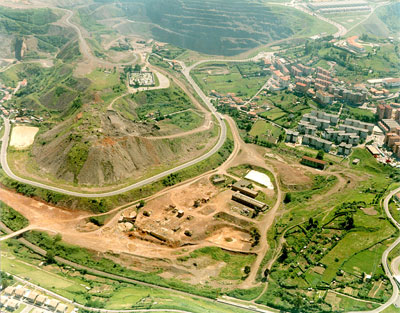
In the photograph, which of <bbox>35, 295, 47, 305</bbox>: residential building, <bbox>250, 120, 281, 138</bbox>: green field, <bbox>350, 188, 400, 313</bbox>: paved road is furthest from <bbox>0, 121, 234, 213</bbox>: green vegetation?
<bbox>350, 188, 400, 313</bbox>: paved road

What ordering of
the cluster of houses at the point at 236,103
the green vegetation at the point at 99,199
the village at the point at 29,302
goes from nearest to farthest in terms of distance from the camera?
the village at the point at 29,302 → the green vegetation at the point at 99,199 → the cluster of houses at the point at 236,103

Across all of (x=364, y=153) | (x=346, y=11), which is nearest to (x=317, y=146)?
(x=364, y=153)

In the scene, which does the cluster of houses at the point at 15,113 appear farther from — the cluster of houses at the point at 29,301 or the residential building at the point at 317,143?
the residential building at the point at 317,143

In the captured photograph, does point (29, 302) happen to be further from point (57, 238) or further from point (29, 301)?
point (57, 238)

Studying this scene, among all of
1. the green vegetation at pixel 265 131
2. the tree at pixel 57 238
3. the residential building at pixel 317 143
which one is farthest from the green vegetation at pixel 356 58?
the tree at pixel 57 238

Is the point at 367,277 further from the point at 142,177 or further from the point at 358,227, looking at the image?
the point at 142,177
